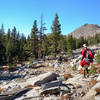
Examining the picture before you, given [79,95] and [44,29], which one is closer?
[79,95]

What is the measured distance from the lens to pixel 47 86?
573 centimetres

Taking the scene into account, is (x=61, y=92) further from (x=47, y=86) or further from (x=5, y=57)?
(x=5, y=57)

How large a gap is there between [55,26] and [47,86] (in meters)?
29.1

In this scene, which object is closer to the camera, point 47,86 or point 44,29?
point 47,86

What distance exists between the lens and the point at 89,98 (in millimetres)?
4523

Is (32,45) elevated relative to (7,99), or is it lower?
elevated

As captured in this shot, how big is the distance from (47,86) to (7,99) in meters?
1.97

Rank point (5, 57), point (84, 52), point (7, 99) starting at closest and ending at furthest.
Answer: point (7, 99) → point (84, 52) → point (5, 57)

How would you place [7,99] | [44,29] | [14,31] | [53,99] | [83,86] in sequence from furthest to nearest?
1. [14,31]
2. [44,29]
3. [83,86]
4. [7,99]
5. [53,99]

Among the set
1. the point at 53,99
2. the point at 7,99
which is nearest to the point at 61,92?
the point at 53,99

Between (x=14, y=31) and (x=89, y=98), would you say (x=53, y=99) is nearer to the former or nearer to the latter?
(x=89, y=98)

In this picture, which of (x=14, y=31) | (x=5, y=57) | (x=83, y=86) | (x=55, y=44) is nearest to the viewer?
(x=83, y=86)

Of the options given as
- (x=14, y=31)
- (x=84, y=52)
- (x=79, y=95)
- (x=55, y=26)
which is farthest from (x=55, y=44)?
(x=14, y=31)

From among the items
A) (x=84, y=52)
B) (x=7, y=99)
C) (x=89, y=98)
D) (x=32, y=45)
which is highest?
(x=32, y=45)
